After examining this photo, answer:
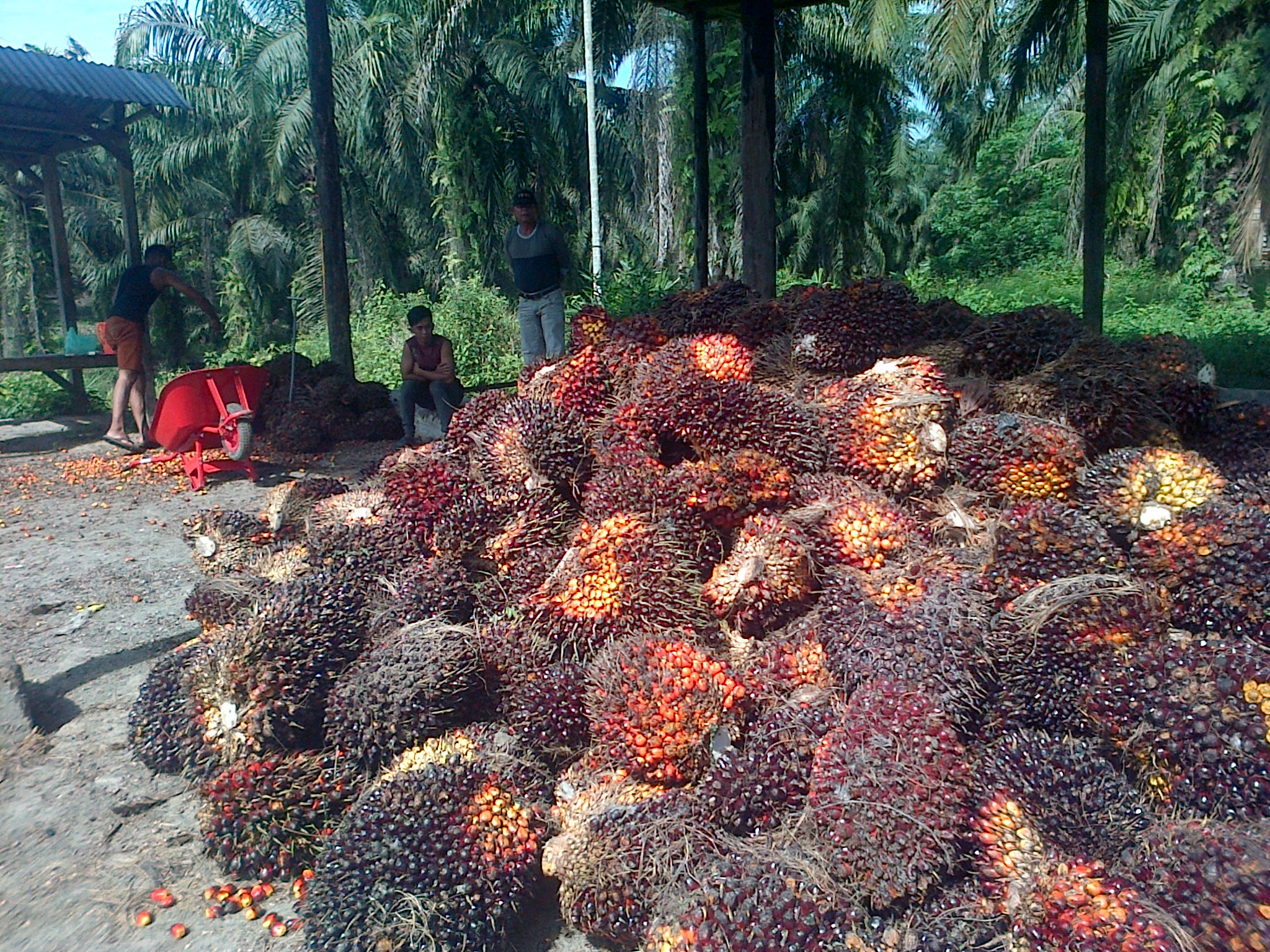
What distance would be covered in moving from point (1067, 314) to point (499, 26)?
22.2 meters

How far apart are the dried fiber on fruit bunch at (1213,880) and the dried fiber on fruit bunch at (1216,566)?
686 millimetres

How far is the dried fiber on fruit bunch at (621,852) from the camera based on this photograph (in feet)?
7.27

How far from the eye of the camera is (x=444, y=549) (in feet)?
10.6

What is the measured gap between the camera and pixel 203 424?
22.4ft

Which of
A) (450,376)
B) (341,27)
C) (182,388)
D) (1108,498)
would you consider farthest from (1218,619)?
(341,27)

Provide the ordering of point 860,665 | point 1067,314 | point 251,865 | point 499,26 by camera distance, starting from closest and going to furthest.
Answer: point 860,665, point 251,865, point 1067,314, point 499,26

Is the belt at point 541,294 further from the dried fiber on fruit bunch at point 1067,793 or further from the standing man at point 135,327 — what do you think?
the dried fiber on fruit bunch at point 1067,793

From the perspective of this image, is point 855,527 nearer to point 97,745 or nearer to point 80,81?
point 97,745

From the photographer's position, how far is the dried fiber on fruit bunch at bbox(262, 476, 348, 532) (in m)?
4.04

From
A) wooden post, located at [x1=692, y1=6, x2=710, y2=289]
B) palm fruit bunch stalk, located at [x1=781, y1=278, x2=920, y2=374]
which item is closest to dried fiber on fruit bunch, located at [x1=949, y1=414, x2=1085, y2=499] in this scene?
palm fruit bunch stalk, located at [x1=781, y1=278, x2=920, y2=374]

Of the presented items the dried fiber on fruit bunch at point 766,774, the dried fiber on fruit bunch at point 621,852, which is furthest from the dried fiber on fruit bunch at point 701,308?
the dried fiber on fruit bunch at point 621,852

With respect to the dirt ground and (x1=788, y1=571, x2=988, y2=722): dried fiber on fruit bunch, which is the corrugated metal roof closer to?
the dirt ground

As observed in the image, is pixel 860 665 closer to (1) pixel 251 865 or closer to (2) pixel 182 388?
(1) pixel 251 865

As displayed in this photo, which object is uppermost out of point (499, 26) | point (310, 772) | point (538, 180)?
point (499, 26)
